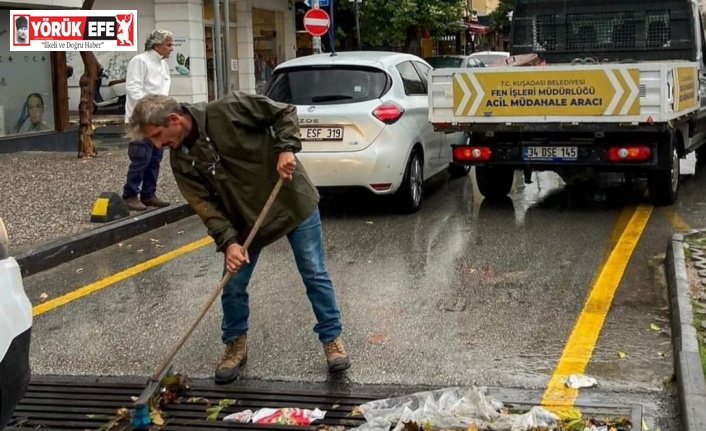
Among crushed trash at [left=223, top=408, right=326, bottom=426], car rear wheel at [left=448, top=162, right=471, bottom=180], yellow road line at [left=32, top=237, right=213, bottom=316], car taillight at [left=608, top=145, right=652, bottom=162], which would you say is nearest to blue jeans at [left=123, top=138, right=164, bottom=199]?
yellow road line at [left=32, top=237, right=213, bottom=316]

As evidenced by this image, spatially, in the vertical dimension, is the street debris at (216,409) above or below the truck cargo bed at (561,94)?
below

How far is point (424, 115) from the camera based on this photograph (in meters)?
10.2

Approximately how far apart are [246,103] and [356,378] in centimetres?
155

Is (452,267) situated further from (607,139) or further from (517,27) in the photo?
(517,27)

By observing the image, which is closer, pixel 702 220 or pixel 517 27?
pixel 702 220

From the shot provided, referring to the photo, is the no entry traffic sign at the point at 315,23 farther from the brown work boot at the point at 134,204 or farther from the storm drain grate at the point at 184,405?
the storm drain grate at the point at 184,405

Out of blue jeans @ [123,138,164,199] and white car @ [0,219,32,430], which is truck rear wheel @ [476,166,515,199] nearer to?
blue jeans @ [123,138,164,199]

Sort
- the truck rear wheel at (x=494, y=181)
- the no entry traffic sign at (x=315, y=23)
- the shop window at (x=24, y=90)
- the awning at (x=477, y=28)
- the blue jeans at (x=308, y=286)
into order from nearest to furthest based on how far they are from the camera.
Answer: the blue jeans at (x=308, y=286), the truck rear wheel at (x=494, y=181), the shop window at (x=24, y=90), the no entry traffic sign at (x=315, y=23), the awning at (x=477, y=28)

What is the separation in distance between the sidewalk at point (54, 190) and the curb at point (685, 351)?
17.0ft

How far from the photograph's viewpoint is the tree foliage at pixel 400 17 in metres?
28.7

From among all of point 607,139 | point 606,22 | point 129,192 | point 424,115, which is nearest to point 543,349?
point 607,139

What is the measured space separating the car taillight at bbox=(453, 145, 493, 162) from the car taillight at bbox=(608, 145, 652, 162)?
1211 millimetres

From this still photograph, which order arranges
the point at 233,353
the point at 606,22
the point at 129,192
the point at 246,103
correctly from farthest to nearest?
1. the point at 606,22
2. the point at 129,192
3. the point at 233,353
4. the point at 246,103

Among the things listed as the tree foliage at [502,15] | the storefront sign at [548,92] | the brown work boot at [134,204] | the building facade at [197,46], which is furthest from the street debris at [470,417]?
the tree foliage at [502,15]
